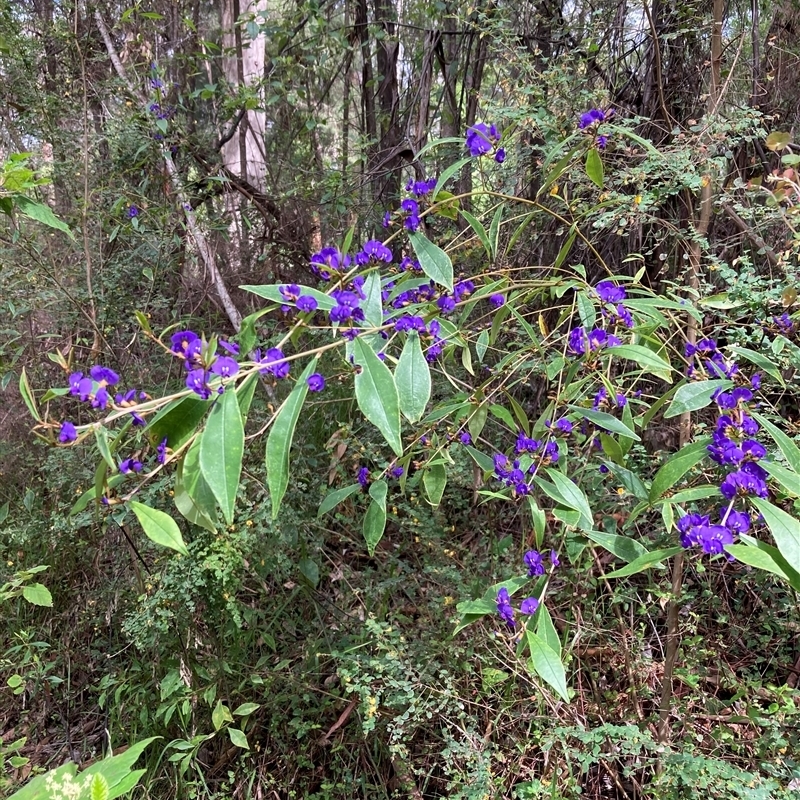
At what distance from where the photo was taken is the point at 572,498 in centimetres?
95

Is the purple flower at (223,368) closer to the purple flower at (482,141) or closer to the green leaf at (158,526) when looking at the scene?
the green leaf at (158,526)

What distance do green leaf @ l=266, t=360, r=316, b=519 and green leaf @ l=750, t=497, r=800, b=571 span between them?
0.60 m

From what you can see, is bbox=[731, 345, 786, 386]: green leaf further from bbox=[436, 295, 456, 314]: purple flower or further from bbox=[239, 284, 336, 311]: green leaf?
bbox=[239, 284, 336, 311]: green leaf

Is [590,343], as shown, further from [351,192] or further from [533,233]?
[351,192]

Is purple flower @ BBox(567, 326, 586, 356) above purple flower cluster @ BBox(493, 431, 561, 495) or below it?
above

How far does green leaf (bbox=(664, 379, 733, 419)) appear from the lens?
0.92 m

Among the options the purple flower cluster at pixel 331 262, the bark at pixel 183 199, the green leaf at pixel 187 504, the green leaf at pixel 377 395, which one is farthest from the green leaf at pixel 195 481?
the bark at pixel 183 199

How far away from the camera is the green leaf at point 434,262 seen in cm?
96

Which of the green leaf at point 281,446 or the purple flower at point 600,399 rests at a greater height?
the green leaf at point 281,446

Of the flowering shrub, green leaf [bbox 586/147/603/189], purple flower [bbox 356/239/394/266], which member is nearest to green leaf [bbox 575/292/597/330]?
the flowering shrub

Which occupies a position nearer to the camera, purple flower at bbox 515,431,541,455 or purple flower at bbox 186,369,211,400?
purple flower at bbox 186,369,211,400

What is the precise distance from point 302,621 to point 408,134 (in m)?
2.28

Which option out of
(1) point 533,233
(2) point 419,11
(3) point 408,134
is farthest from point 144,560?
(2) point 419,11

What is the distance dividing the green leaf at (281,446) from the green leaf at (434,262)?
311mm
